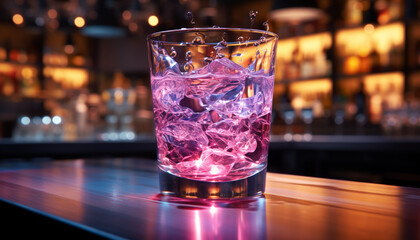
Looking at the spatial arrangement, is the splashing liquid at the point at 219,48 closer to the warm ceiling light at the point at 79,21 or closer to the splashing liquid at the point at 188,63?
the splashing liquid at the point at 188,63

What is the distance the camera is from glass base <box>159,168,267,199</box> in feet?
1.72

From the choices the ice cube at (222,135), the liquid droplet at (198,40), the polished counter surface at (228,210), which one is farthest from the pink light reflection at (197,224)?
the liquid droplet at (198,40)

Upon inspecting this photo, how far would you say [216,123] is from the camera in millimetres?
531

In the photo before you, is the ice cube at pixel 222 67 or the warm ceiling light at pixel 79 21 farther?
the warm ceiling light at pixel 79 21

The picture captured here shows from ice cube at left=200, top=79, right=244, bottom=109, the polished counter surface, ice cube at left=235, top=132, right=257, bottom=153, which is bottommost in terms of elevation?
the polished counter surface

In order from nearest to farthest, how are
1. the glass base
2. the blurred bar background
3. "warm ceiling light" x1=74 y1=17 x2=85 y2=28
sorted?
the glass base, the blurred bar background, "warm ceiling light" x1=74 y1=17 x2=85 y2=28

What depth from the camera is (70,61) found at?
223 inches

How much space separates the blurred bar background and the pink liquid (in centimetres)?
172

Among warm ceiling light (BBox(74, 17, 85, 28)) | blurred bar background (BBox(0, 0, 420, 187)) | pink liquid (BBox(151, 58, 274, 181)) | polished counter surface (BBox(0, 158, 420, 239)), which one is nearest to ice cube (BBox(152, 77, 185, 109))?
pink liquid (BBox(151, 58, 274, 181))

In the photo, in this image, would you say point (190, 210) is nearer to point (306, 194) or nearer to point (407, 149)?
point (306, 194)

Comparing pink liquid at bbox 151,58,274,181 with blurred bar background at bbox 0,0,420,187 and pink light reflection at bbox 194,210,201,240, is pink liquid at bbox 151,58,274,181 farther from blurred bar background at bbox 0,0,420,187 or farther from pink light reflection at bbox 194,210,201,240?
blurred bar background at bbox 0,0,420,187

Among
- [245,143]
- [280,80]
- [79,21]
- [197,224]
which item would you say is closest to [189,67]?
[245,143]

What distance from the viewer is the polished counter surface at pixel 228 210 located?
348mm

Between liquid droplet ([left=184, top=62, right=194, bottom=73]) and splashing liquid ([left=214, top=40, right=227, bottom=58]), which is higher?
splashing liquid ([left=214, top=40, right=227, bottom=58])
